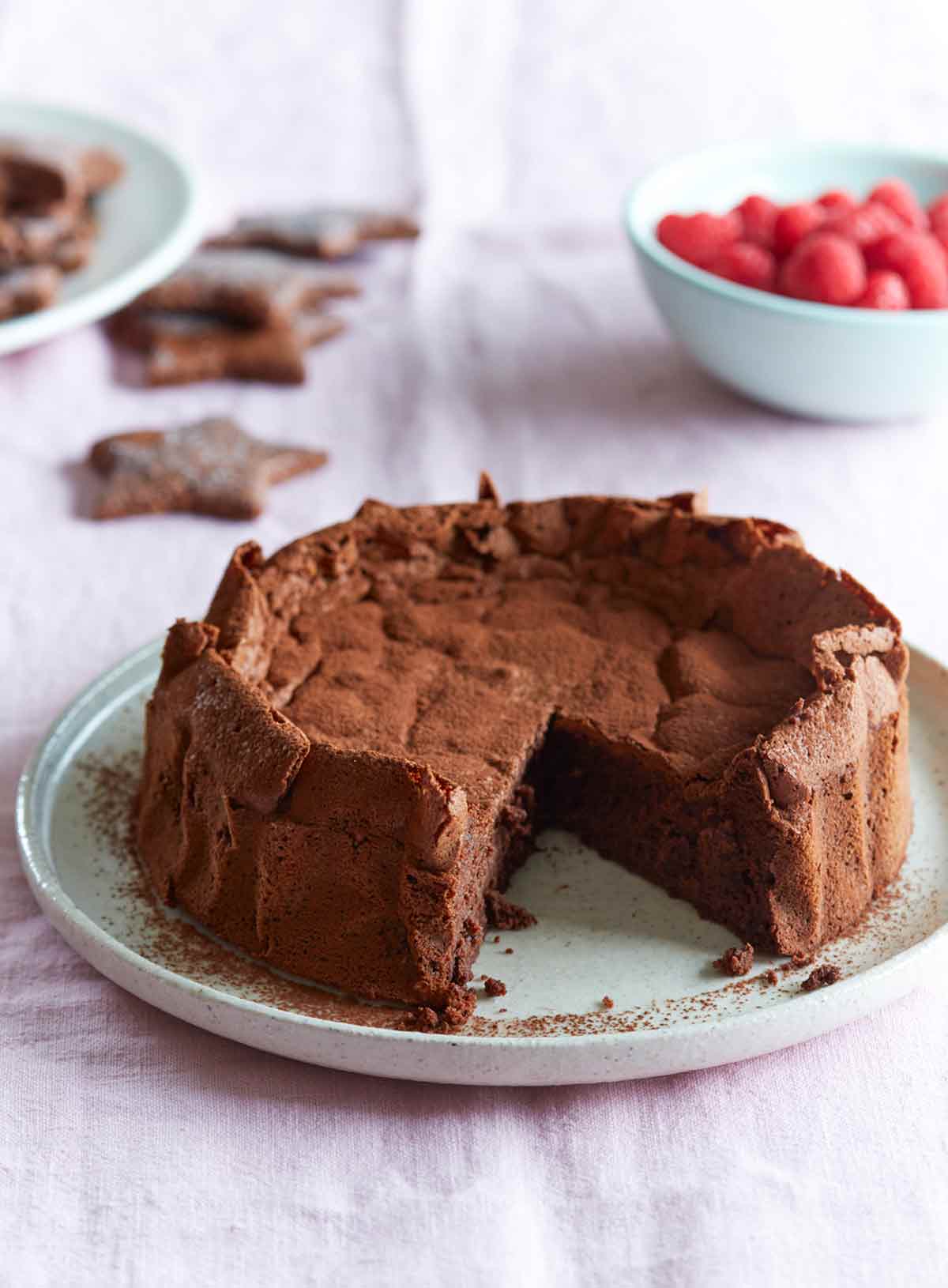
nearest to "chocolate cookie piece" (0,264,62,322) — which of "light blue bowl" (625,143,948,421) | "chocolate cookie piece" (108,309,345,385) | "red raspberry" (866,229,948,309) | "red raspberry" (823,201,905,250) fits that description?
"chocolate cookie piece" (108,309,345,385)

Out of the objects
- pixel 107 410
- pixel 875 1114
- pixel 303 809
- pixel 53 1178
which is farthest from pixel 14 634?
pixel 875 1114

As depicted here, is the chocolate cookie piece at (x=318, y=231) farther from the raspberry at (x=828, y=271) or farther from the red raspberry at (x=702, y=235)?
the raspberry at (x=828, y=271)

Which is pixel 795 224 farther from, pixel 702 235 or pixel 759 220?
pixel 702 235

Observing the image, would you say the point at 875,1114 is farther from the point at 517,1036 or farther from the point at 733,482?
the point at 733,482

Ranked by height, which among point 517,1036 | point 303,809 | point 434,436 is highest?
point 303,809

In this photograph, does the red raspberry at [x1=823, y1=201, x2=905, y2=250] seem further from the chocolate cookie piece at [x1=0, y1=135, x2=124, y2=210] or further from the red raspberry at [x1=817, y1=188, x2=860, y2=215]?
the chocolate cookie piece at [x1=0, y1=135, x2=124, y2=210]

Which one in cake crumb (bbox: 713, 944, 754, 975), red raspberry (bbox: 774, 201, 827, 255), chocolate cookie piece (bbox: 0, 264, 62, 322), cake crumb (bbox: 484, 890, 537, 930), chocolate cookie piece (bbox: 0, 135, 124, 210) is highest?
red raspberry (bbox: 774, 201, 827, 255)
